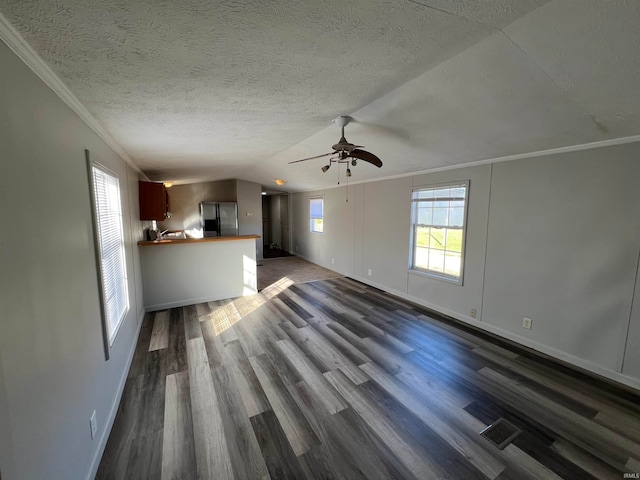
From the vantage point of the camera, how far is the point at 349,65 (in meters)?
1.61

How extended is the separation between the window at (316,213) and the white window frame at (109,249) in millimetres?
5129

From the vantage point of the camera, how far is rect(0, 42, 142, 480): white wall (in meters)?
0.92

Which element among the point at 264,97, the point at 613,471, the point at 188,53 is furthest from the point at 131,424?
the point at 613,471

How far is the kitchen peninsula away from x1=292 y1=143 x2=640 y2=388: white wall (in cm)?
319

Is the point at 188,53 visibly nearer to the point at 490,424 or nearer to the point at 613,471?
the point at 490,424

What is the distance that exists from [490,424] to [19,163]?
3143mm

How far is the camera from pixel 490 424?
199 cm

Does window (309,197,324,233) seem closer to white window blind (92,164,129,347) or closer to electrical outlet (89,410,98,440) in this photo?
white window blind (92,164,129,347)

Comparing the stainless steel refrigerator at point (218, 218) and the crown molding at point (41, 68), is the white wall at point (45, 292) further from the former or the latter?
the stainless steel refrigerator at point (218, 218)

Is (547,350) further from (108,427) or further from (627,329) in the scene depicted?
(108,427)

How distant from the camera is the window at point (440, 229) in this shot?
12.6 ft

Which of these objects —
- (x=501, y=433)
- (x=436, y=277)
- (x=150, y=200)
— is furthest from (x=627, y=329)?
(x=150, y=200)

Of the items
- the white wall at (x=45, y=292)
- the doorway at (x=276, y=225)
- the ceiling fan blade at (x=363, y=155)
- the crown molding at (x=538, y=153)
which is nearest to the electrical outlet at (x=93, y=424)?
the white wall at (x=45, y=292)

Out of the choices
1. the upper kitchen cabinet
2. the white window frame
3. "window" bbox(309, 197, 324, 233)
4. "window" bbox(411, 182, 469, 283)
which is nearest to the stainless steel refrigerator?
"window" bbox(309, 197, 324, 233)
